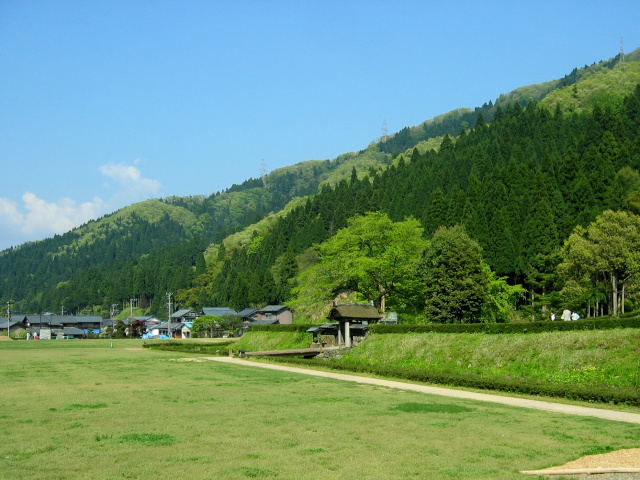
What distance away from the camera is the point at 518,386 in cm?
2195

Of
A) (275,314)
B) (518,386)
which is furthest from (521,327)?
(275,314)

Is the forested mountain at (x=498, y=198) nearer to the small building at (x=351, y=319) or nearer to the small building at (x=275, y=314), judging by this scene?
the small building at (x=275, y=314)

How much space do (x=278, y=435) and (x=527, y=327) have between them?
19.6 metres

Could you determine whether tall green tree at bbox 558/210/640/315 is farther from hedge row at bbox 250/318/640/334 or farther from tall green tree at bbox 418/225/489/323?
hedge row at bbox 250/318/640/334

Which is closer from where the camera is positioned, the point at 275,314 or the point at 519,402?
the point at 519,402

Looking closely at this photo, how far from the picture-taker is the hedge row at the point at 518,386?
1862 centimetres

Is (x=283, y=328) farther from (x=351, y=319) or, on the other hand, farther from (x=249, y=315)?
(x=249, y=315)

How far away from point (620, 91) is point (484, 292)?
357 ft

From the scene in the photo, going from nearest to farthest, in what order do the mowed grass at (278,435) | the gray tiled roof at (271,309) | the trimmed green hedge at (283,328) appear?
the mowed grass at (278,435)
the trimmed green hedge at (283,328)
the gray tiled roof at (271,309)

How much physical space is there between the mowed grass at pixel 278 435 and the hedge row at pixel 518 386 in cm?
385

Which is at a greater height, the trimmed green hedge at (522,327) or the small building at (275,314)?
the trimmed green hedge at (522,327)

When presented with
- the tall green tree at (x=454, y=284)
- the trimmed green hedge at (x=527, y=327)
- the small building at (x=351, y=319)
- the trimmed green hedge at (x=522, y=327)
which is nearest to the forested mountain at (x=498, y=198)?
the tall green tree at (x=454, y=284)

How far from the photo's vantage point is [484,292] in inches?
1924

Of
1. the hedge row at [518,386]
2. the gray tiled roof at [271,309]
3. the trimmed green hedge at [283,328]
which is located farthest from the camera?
the gray tiled roof at [271,309]
